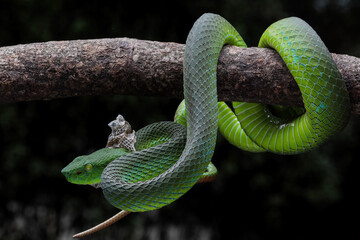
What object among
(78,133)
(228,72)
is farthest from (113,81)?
(78,133)

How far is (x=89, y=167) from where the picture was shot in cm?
167

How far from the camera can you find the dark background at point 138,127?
4457 mm

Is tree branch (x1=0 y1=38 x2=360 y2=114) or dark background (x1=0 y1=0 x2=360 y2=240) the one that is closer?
tree branch (x1=0 y1=38 x2=360 y2=114)

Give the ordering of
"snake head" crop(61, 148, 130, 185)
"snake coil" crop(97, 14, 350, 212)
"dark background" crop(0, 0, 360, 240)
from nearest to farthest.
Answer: "snake coil" crop(97, 14, 350, 212)
"snake head" crop(61, 148, 130, 185)
"dark background" crop(0, 0, 360, 240)

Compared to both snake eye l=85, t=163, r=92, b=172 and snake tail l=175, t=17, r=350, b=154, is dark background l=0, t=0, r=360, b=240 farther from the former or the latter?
snake eye l=85, t=163, r=92, b=172

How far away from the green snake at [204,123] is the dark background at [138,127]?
108 inches

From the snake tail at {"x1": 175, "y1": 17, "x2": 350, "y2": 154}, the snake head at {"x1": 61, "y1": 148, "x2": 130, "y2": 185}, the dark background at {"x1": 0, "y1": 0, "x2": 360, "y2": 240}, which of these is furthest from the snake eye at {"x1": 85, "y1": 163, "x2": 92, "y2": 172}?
the dark background at {"x1": 0, "y1": 0, "x2": 360, "y2": 240}

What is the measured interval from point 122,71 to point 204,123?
0.47m

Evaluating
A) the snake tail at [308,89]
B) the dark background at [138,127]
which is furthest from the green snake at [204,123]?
the dark background at [138,127]

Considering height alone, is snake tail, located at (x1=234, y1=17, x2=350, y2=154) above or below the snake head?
above

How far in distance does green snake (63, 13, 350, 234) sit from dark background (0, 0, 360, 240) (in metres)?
2.75

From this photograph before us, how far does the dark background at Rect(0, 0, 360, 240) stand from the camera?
4.46 m

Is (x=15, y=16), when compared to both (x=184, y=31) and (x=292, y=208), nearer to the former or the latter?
(x=184, y=31)

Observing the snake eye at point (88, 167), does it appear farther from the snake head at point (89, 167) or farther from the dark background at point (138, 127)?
the dark background at point (138, 127)
